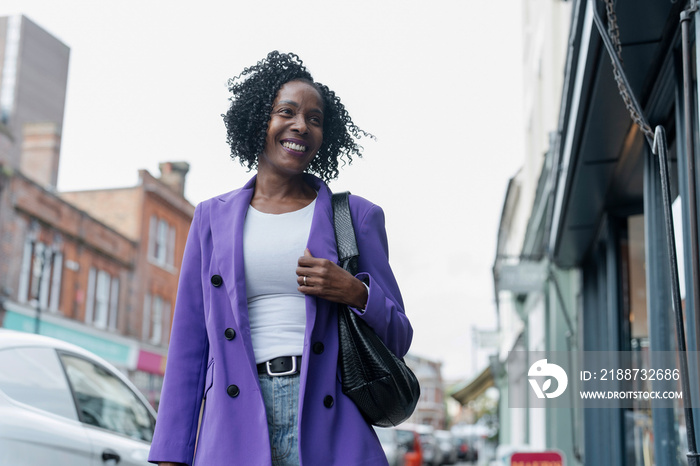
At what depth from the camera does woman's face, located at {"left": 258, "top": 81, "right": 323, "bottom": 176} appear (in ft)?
8.05

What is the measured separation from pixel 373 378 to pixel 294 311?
276 mm

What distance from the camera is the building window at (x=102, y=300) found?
2883 cm

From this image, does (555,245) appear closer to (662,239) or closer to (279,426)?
(662,239)

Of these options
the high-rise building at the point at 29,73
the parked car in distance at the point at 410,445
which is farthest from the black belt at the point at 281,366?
the high-rise building at the point at 29,73

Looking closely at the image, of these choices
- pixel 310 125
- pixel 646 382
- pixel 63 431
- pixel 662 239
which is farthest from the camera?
pixel 646 382

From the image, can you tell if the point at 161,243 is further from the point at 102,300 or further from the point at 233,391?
the point at 233,391

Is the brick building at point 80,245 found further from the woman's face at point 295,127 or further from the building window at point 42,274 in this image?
the woman's face at point 295,127

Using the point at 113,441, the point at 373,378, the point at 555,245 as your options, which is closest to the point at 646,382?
the point at 555,245

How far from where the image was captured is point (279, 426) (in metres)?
2.20

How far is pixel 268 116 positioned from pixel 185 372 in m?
0.77

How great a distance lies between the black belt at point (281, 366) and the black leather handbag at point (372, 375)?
0.40ft

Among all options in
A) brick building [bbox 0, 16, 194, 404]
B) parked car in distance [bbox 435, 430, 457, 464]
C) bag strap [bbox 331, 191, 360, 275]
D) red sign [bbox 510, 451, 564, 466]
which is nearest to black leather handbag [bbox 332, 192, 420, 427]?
bag strap [bbox 331, 191, 360, 275]

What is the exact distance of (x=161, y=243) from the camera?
113ft

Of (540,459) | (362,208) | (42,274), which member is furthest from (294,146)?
(42,274)
